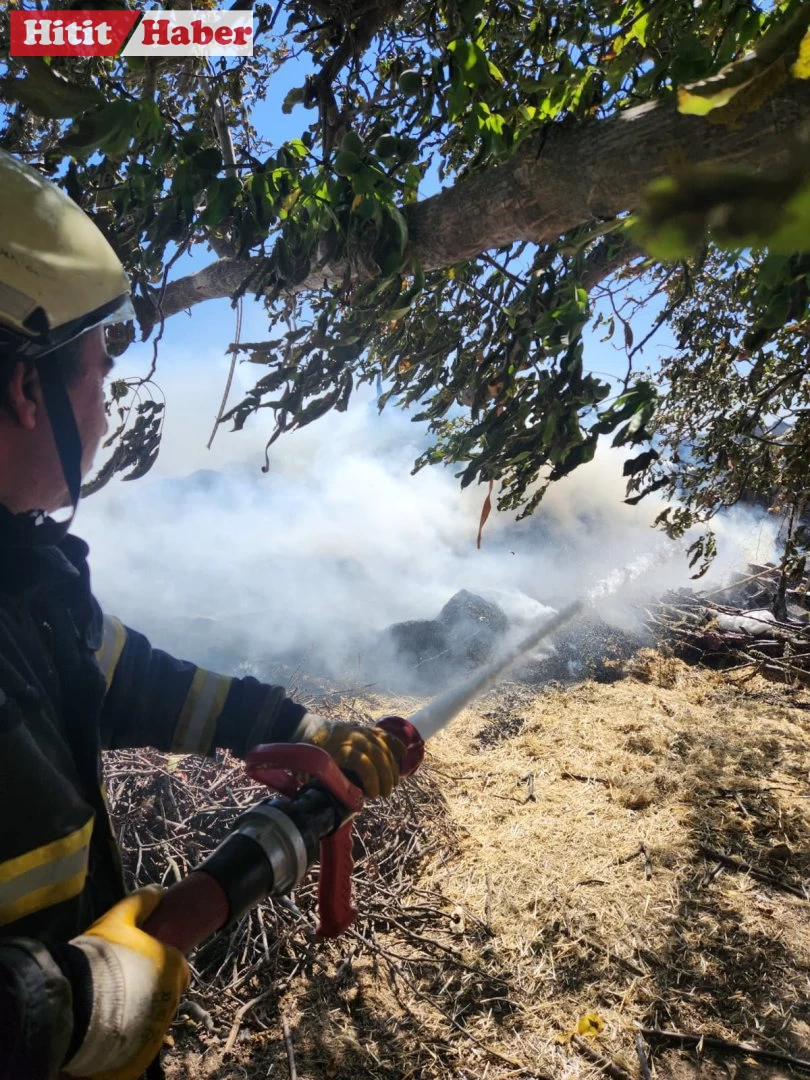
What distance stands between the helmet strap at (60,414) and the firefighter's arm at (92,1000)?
99 cm

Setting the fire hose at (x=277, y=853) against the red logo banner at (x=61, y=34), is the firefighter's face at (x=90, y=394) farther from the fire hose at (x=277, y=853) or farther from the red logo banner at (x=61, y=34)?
the red logo banner at (x=61, y=34)

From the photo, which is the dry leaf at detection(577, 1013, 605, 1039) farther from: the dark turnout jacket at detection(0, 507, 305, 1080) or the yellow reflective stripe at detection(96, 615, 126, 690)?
the yellow reflective stripe at detection(96, 615, 126, 690)

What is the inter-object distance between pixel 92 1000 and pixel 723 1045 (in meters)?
2.53

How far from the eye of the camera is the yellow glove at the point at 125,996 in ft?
3.33

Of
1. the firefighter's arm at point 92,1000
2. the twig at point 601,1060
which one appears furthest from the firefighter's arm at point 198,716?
the twig at point 601,1060

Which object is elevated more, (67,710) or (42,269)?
(42,269)

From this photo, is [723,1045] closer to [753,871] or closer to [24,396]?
[753,871]

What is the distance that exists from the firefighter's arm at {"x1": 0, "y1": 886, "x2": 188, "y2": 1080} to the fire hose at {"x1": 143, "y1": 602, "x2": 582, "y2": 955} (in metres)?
0.10

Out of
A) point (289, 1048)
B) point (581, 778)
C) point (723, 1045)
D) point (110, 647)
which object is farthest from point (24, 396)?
point (581, 778)

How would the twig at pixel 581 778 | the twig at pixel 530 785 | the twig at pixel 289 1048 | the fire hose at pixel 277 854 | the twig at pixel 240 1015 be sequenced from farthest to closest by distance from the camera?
the twig at pixel 581 778
the twig at pixel 530 785
the twig at pixel 240 1015
the twig at pixel 289 1048
the fire hose at pixel 277 854

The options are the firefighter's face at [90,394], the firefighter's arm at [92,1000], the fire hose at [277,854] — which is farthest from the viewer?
the firefighter's face at [90,394]

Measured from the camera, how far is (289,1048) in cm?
225

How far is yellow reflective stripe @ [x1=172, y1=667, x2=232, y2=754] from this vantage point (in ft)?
5.87

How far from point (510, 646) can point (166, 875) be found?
6020 mm
